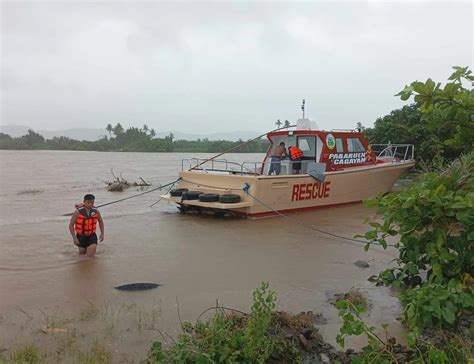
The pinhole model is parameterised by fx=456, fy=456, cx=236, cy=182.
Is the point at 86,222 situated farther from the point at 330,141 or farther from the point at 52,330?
the point at 330,141

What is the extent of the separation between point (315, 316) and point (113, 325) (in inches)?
79.9

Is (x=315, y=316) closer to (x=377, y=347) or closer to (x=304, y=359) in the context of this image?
(x=304, y=359)

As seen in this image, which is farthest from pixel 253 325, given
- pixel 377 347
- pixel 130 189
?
pixel 130 189

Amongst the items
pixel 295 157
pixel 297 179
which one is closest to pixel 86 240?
pixel 297 179

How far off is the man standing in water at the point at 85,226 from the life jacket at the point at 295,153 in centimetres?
591

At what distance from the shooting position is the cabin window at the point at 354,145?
13085 millimetres

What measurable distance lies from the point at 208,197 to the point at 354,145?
4.95m

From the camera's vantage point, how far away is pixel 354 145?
43.5 ft

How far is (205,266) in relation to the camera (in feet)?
23.2

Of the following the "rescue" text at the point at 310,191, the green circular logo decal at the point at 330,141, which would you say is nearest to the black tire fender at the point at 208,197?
the "rescue" text at the point at 310,191

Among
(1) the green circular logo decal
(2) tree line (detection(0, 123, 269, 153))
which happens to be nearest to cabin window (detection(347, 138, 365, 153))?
(1) the green circular logo decal

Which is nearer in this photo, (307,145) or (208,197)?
(208,197)

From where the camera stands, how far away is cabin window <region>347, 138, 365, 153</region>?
13085 mm

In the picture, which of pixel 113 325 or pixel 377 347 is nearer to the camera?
pixel 377 347
